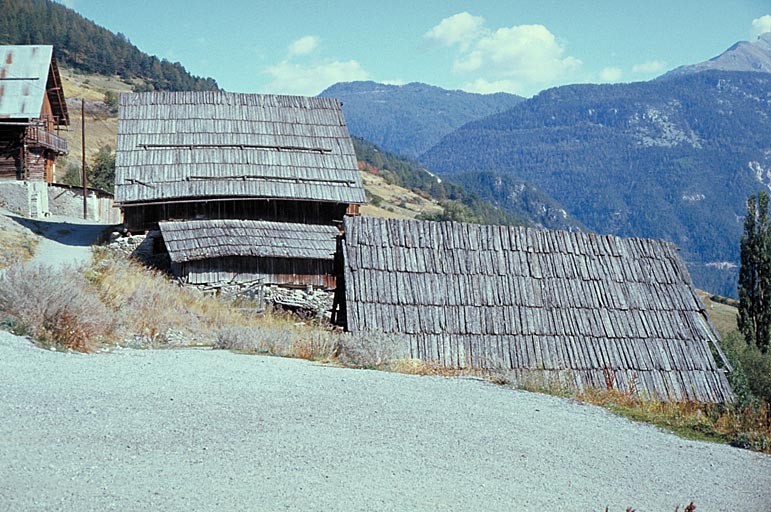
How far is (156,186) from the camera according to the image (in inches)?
1110

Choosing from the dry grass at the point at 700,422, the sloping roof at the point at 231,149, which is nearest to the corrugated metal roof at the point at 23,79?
the sloping roof at the point at 231,149

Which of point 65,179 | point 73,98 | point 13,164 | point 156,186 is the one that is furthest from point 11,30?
point 156,186

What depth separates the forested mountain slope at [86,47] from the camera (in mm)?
108625

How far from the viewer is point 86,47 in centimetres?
11575

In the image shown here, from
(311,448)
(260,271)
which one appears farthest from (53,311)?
(260,271)

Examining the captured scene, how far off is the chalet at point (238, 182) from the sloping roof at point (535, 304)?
1126 centimetres

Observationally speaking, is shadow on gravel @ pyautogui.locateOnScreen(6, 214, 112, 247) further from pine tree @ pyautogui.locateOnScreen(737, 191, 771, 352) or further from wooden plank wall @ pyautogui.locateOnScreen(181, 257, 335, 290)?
pine tree @ pyautogui.locateOnScreen(737, 191, 771, 352)

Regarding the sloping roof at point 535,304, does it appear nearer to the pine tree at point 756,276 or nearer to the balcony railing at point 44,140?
the pine tree at point 756,276

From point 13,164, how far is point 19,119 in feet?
7.29

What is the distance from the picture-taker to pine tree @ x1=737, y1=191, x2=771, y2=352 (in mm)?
36719

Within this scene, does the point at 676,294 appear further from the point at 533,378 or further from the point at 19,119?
the point at 19,119

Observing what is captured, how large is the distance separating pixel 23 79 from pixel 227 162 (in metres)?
14.6

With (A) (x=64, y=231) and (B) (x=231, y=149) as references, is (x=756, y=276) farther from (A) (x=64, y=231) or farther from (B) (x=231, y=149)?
(A) (x=64, y=231)

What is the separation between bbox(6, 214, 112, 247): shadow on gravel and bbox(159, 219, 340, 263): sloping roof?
550 cm
